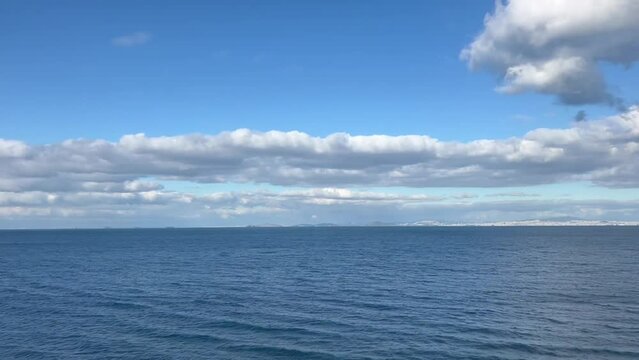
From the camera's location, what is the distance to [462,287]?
9475 centimetres

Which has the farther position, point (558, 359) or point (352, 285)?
point (352, 285)

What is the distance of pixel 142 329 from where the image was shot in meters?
64.1

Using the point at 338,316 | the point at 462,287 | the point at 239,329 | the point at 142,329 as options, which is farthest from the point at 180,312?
the point at 462,287

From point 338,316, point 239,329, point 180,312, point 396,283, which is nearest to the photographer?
point 239,329

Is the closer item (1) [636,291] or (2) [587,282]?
(1) [636,291]

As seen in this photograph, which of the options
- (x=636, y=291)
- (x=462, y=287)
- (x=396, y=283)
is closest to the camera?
(x=636, y=291)

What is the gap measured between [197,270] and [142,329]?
218 feet

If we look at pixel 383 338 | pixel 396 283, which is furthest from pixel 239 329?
pixel 396 283

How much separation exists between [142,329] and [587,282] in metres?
81.7

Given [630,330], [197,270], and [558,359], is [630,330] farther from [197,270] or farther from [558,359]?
[197,270]

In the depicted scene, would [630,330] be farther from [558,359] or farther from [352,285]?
[352,285]

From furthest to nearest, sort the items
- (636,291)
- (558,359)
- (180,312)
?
(636,291) → (180,312) → (558,359)

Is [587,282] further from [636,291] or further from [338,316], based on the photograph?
[338,316]

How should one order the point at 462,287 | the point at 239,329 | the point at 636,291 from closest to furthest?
the point at 239,329, the point at 636,291, the point at 462,287
